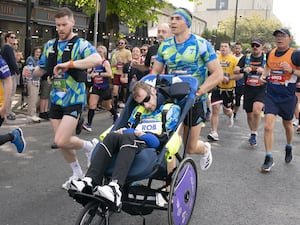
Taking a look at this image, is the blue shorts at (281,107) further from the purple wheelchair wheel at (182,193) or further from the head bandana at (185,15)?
the purple wheelchair wheel at (182,193)

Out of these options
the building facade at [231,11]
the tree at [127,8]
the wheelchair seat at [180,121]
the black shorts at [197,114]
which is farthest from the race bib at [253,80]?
the building facade at [231,11]

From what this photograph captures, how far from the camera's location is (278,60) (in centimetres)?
605

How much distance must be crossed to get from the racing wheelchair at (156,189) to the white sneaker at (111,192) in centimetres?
4

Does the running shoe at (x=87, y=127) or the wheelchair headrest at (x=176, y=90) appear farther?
the running shoe at (x=87, y=127)

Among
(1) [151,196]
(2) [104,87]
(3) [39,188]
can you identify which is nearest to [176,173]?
(1) [151,196]

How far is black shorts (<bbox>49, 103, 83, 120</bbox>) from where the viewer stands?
459cm

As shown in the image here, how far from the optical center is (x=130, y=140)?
3.36m

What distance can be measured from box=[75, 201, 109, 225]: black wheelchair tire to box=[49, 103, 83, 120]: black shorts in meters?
1.72

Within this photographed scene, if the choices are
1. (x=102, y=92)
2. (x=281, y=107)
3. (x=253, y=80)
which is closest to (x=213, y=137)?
(x=253, y=80)

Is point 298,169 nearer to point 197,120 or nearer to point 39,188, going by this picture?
point 197,120

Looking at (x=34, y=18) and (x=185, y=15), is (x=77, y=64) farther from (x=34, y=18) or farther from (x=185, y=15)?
(x=34, y=18)

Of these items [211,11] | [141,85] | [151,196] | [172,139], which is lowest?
[151,196]

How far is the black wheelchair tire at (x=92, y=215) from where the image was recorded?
2885 millimetres

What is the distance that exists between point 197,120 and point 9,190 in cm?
221
